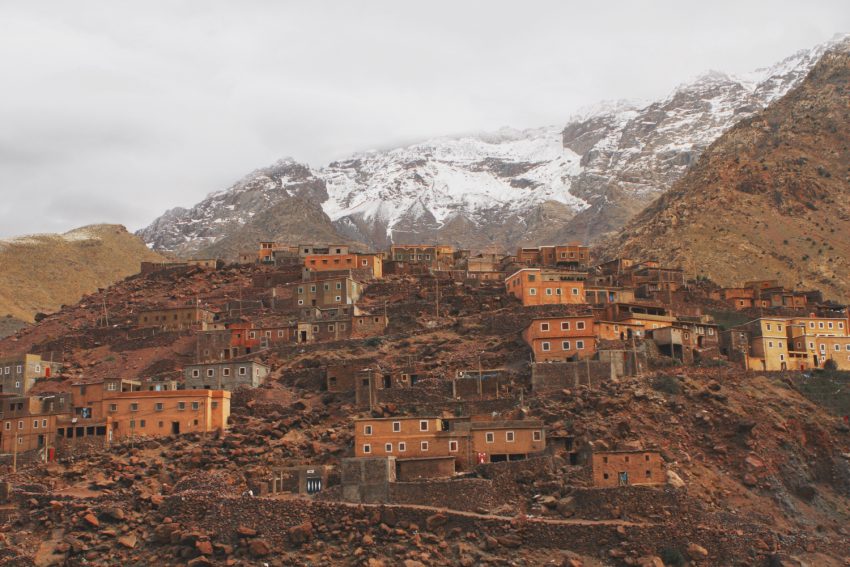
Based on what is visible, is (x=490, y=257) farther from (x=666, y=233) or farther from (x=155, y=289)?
(x=155, y=289)

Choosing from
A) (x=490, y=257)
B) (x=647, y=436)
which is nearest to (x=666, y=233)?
(x=490, y=257)

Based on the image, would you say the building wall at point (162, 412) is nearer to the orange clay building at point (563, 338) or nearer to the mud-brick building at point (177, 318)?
the orange clay building at point (563, 338)

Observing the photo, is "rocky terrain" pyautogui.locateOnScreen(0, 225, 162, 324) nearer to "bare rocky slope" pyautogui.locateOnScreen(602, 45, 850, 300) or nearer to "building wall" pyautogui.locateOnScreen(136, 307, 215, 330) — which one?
"building wall" pyautogui.locateOnScreen(136, 307, 215, 330)

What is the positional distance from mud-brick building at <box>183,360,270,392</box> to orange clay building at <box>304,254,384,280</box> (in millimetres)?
25887

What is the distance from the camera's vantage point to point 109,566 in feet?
191

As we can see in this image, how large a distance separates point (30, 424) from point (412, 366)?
2417 cm

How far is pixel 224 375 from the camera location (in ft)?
249

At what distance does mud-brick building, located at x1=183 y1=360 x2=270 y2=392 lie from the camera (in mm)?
75562

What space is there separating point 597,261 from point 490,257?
20.0 m

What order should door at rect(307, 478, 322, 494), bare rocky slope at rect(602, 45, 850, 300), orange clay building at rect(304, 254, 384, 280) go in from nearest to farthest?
door at rect(307, 478, 322, 494) → orange clay building at rect(304, 254, 384, 280) → bare rocky slope at rect(602, 45, 850, 300)

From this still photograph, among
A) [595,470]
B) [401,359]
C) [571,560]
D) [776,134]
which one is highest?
[776,134]

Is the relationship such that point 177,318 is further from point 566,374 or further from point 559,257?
point 566,374

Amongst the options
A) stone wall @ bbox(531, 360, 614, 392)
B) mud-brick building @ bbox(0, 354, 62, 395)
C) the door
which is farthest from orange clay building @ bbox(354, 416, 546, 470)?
mud-brick building @ bbox(0, 354, 62, 395)

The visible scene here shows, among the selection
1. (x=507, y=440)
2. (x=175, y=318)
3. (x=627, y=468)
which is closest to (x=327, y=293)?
(x=175, y=318)
